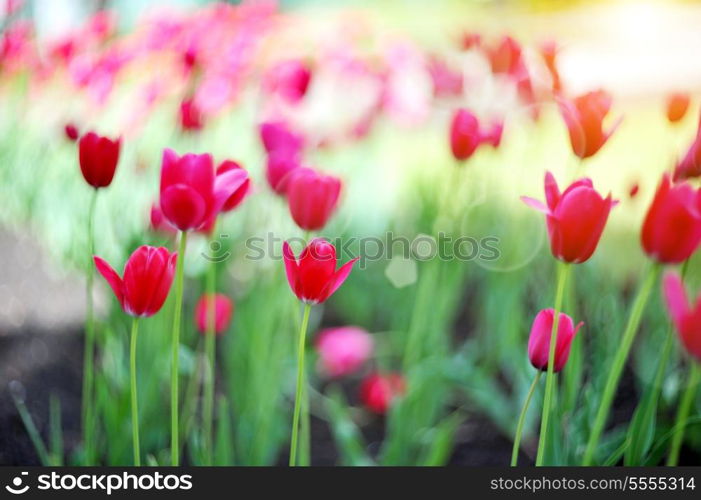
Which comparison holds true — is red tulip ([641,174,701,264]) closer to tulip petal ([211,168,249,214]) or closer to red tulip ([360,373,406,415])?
tulip petal ([211,168,249,214])

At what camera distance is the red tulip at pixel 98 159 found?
0.53m

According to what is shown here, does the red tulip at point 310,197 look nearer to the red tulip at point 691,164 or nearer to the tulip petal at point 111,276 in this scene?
the tulip petal at point 111,276

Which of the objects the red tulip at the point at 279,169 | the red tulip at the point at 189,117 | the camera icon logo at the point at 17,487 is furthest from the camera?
the red tulip at the point at 189,117

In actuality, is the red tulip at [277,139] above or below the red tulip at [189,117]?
below

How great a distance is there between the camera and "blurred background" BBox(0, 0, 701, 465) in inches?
33.7

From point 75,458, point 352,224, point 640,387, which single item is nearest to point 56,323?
point 75,458

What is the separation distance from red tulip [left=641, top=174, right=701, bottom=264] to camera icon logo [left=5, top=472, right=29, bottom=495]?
487mm

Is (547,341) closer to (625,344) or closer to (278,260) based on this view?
(625,344)

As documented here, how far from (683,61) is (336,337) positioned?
1.82 metres

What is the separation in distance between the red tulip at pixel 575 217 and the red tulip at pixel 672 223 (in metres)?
0.03

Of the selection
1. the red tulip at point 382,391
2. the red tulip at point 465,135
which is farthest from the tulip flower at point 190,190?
the red tulip at point 382,391

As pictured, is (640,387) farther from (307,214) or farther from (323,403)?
(307,214)

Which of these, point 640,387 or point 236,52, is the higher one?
point 236,52

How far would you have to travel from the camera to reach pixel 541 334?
1.64ft
